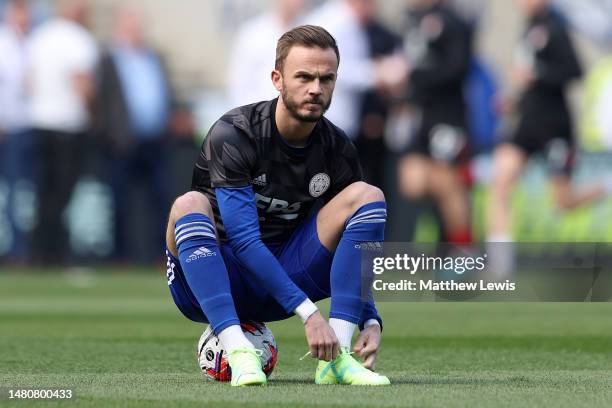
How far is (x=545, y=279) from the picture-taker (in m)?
6.10

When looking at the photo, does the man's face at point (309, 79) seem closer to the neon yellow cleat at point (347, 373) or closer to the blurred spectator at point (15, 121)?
the neon yellow cleat at point (347, 373)

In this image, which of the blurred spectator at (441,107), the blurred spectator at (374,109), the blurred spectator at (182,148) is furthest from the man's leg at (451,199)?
the blurred spectator at (182,148)

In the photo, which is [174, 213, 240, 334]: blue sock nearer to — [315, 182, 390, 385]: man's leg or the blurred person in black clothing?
[315, 182, 390, 385]: man's leg

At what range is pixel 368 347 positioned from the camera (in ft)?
19.7

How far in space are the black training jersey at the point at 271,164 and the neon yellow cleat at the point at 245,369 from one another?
1.92 ft

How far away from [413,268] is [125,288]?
8.87m

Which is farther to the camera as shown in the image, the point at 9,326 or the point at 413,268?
the point at 9,326

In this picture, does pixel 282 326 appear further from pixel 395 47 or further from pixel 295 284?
pixel 395 47

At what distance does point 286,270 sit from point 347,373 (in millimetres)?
590

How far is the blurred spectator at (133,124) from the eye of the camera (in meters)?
18.0

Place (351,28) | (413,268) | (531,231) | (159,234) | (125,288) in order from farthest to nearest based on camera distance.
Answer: (159,234)
(531,231)
(351,28)
(125,288)
(413,268)

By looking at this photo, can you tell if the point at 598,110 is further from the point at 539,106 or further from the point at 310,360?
the point at 310,360

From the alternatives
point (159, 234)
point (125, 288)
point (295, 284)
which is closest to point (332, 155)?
point (295, 284)

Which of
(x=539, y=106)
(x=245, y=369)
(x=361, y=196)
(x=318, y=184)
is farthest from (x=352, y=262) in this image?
(x=539, y=106)
